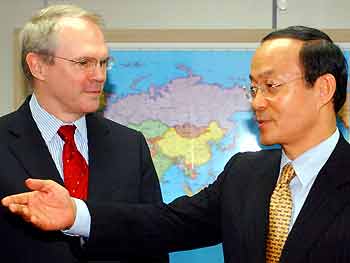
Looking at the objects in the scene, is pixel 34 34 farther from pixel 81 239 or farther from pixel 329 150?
pixel 329 150

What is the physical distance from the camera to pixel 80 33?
2.22 metres

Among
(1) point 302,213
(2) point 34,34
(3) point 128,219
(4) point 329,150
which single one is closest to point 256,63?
(4) point 329,150

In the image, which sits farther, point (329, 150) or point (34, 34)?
point (34, 34)

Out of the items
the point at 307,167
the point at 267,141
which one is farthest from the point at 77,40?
the point at 307,167

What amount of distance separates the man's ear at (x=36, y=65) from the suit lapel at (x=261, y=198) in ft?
2.49

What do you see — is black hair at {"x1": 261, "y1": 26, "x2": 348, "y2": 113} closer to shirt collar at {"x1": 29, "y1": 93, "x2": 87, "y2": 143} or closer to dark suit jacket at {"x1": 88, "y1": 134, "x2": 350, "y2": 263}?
dark suit jacket at {"x1": 88, "y1": 134, "x2": 350, "y2": 263}

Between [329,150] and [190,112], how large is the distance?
1.24 m

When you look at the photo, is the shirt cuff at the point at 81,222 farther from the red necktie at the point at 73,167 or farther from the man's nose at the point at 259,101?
the man's nose at the point at 259,101

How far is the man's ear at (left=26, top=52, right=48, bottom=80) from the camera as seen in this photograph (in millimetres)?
2266

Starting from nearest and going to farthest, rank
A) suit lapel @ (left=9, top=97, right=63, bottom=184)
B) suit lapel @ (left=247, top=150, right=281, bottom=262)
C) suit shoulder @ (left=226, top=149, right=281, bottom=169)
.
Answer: suit lapel @ (left=247, top=150, right=281, bottom=262), suit shoulder @ (left=226, top=149, right=281, bottom=169), suit lapel @ (left=9, top=97, right=63, bottom=184)

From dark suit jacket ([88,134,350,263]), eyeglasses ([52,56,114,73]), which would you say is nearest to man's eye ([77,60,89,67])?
eyeglasses ([52,56,114,73])

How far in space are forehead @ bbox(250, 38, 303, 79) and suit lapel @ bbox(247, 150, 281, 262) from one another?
267 millimetres

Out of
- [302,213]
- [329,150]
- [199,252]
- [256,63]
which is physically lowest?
[199,252]

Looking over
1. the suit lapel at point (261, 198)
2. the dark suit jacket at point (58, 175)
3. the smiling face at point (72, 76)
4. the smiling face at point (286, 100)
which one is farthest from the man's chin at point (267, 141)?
the smiling face at point (72, 76)
